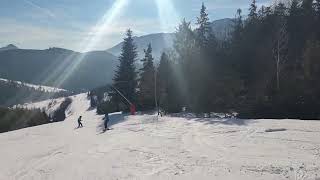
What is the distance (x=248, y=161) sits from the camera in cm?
1741

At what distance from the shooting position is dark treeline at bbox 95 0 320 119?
39.8 meters

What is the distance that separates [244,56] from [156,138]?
30.2 m

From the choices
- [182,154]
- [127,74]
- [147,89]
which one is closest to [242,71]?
[147,89]

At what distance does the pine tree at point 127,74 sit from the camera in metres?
61.0

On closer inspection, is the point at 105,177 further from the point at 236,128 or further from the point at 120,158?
the point at 236,128

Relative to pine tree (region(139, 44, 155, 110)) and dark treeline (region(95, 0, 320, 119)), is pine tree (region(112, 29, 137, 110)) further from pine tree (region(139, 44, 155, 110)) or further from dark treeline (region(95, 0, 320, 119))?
pine tree (region(139, 44, 155, 110))

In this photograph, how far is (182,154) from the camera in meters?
20.4

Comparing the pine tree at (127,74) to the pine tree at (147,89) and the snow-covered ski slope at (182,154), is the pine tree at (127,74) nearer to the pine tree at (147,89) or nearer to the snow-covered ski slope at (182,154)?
the pine tree at (147,89)

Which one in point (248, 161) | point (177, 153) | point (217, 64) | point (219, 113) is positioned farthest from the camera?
point (217, 64)

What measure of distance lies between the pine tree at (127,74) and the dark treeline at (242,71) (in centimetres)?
14

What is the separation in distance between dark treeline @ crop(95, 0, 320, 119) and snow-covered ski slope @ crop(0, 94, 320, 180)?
416 inches

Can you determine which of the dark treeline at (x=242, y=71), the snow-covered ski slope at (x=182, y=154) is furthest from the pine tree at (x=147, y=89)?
the snow-covered ski slope at (x=182, y=154)

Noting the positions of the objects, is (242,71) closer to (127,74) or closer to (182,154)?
(127,74)

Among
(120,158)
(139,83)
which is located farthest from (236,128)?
(139,83)
